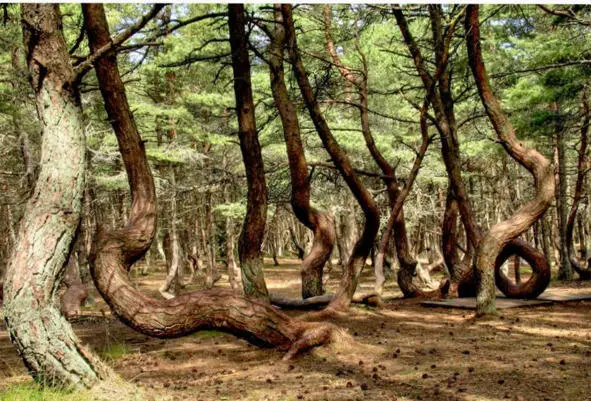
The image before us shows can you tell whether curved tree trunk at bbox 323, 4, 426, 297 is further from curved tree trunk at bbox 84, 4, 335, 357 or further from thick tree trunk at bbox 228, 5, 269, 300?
curved tree trunk at bbox 84, 4, 335, 357

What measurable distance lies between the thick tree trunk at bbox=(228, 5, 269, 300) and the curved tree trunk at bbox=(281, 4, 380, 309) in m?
1.12

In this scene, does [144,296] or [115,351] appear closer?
[144,296]

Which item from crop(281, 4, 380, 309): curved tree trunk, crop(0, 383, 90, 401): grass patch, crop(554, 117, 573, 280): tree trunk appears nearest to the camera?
crop(0, 383, 90, 401): grass patch

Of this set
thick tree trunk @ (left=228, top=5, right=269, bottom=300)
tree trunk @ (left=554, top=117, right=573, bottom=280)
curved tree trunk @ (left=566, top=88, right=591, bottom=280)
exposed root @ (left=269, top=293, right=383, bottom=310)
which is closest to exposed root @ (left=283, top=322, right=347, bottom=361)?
thick tree trunk @ (left=228, top=5, right=269, bottom=300)

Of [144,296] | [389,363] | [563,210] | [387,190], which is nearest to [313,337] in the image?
[389,363]

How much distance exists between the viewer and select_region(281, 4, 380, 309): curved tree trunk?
9609 mm

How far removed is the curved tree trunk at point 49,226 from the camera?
15.3 feet

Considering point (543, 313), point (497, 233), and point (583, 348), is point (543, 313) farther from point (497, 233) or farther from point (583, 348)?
point (583, 348)

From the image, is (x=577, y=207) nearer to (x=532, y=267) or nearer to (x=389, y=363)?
(x=532, y=267)

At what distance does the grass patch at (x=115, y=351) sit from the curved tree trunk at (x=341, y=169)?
368cm

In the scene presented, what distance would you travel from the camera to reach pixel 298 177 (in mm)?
9938

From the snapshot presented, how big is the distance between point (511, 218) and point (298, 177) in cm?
389

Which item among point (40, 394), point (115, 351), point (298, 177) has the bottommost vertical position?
point (115, 351)

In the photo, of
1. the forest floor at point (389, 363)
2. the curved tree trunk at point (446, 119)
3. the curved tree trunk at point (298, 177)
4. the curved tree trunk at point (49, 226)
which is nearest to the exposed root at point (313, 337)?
the forest floor at point (389, 363)
